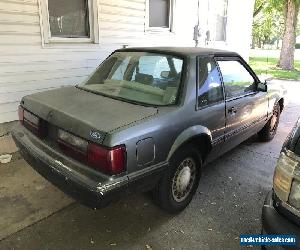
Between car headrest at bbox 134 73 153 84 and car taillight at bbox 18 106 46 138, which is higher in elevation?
car headrest at bbox 134 73 153 84

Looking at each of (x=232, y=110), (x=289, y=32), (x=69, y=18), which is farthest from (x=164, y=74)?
(x=289, y=32)

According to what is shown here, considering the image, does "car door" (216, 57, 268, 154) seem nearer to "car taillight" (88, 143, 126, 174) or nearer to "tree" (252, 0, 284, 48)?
"car taillight" (88, 143, 126, 174)

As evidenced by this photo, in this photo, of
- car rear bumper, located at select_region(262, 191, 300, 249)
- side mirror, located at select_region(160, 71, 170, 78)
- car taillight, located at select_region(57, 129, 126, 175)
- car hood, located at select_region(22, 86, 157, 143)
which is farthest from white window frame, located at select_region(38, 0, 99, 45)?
car rear bumper, located at select_region(262, 191, 300, 249)

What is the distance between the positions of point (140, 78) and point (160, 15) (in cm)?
432

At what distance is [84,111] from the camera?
2.74 m

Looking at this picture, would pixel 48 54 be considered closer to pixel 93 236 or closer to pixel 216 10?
pixel 93 236

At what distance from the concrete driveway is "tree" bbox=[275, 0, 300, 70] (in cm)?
1305

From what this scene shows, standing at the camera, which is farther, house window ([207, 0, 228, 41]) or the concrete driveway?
house window ([207, 0, 228, 41])

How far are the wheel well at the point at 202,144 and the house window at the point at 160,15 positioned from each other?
4.18 meters

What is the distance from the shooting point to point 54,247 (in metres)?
2.71

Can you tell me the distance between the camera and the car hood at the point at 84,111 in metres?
2.47

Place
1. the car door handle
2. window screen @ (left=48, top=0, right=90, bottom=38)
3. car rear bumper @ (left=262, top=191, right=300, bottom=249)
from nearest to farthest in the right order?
car rear bumper @ (left=262, top=191, right=300, bottom=249), the car door handle, window screen @ (left=48, top=0, right=90, bottom=38)

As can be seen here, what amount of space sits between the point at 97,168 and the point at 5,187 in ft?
5.99

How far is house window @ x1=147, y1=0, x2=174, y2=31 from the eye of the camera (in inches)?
271
